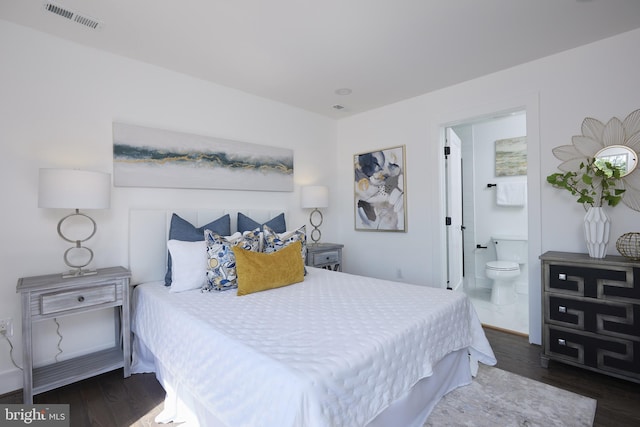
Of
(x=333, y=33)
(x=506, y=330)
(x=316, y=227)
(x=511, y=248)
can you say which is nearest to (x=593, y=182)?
(x=506, y=330)

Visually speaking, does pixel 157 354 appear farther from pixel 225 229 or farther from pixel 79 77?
pixel 79 77

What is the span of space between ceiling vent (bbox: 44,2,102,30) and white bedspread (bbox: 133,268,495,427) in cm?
193

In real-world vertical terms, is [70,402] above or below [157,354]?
below

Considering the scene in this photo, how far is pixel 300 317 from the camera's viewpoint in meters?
1.71

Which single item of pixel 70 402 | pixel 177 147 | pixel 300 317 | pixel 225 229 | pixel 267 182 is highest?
pixel 177 147

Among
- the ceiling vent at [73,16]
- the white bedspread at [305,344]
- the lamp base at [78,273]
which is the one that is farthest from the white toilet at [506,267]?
the ceiling vent at [73,16]

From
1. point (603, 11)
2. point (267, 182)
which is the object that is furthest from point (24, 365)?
point (603, 11)

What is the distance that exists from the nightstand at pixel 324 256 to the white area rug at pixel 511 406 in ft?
6.26

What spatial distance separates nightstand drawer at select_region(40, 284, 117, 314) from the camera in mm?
1970

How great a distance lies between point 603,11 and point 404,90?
1649 mm

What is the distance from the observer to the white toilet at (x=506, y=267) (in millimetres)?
3980

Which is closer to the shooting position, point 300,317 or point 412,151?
point 300,317

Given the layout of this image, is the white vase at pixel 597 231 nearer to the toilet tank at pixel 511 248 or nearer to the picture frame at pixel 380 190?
the picture frame at pixel 380 190

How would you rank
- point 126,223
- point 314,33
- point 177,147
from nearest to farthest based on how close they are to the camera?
point 314,33 → point 126,223 → point 177,147
